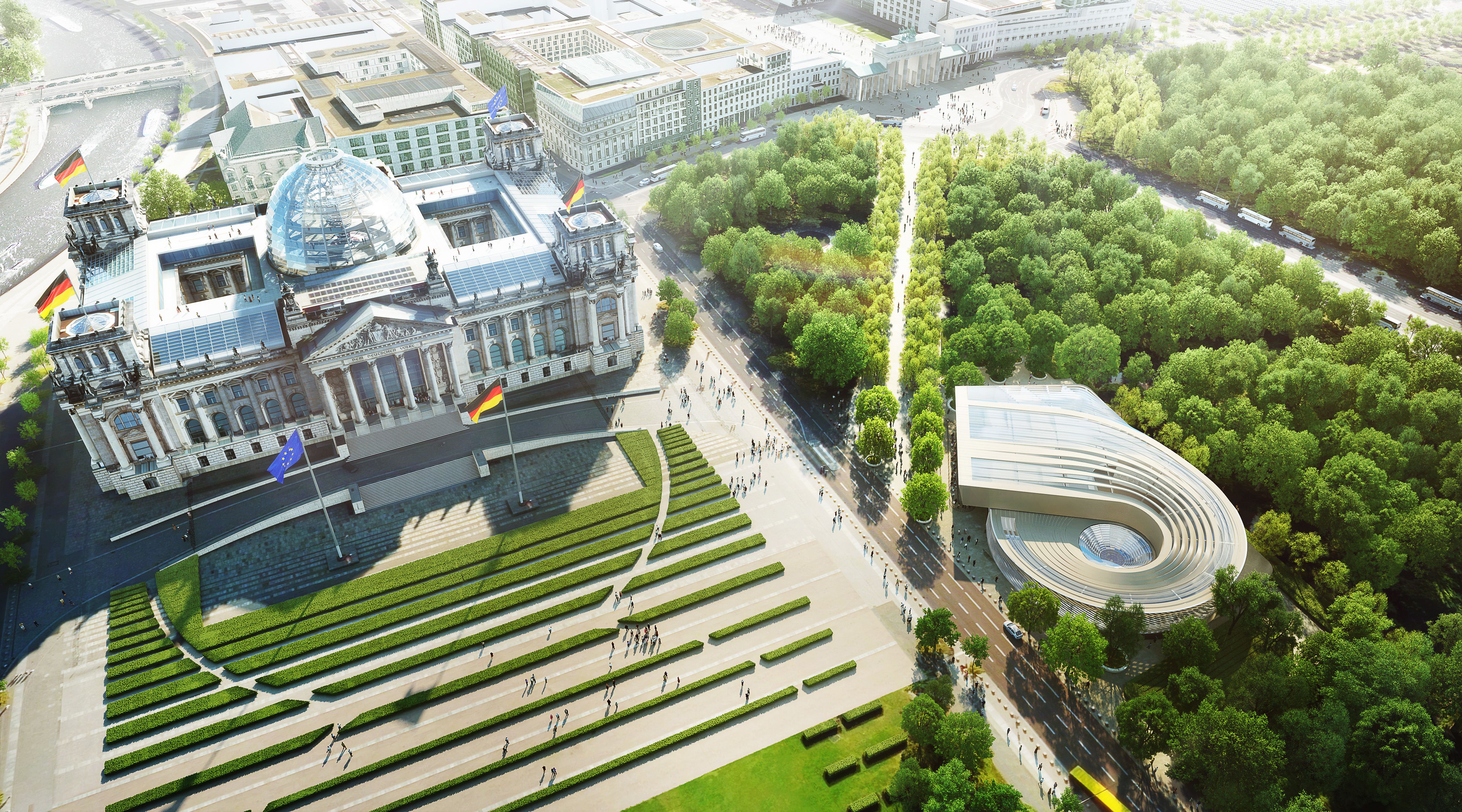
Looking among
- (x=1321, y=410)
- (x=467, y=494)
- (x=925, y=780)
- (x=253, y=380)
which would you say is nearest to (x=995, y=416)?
(x=1321, y=410)

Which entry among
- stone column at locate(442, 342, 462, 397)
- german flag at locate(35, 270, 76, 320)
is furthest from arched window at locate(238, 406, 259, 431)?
german flag at locate(35, 270, 76, 320)

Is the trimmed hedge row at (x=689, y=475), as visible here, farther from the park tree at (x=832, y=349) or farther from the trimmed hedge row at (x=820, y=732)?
the trimmed hedge row at (x=820, y=732)

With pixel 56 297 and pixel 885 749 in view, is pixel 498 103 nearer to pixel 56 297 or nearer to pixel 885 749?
pixel 56 297

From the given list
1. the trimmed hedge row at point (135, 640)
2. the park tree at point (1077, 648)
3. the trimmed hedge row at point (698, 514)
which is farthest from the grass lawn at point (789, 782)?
the trimmed hedge row at point (135, 640)

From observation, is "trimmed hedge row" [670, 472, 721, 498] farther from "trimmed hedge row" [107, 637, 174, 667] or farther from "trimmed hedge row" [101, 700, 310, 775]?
"trimmed hedge row" [107, 637, 174, 667]

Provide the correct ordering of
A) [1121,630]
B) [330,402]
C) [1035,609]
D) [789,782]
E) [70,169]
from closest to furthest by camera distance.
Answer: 1. [789,782]
2. [1121,630]
3. [1035,609]
4. [330,402]
5. [70,169]

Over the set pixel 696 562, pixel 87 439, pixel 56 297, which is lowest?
pixel 696 562

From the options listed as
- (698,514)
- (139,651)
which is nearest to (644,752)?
(698,514)
